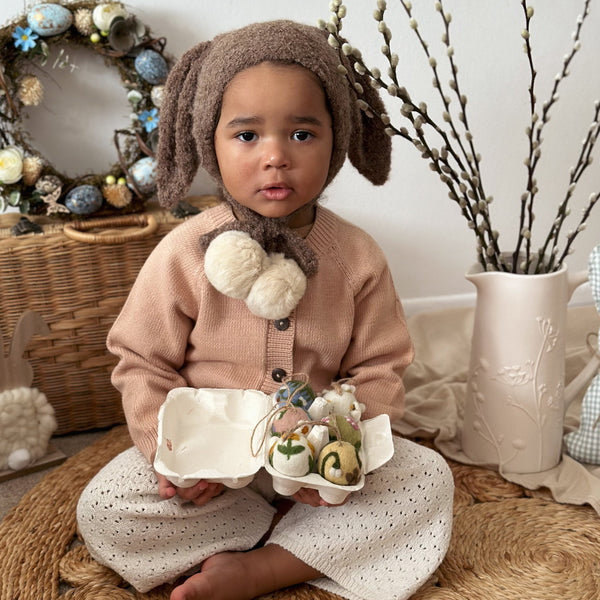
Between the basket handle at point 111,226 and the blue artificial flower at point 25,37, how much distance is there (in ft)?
1.07

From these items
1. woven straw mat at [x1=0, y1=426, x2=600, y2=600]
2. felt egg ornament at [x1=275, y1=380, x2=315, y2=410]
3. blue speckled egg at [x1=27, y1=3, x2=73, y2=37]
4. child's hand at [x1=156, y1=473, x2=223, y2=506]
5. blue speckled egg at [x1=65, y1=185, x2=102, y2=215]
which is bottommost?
woven straw mat at [x1=0, y1=426, x2=600, y2=600]

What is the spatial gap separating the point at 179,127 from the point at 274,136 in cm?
17

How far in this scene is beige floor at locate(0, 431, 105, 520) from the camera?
4.26 ft

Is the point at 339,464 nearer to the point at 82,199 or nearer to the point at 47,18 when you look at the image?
the point at 82,199

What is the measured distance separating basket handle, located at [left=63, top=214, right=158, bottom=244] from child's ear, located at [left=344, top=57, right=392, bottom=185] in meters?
0.43

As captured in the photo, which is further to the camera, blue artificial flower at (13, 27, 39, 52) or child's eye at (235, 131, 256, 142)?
blue artificial flower at (13, 27, 39, 52)

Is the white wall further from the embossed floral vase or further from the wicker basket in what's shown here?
the embossed floral vase

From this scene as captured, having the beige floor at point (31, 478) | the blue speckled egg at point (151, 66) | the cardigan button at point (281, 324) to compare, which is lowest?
the beige floor at point (31, 478)

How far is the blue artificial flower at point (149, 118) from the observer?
147cm

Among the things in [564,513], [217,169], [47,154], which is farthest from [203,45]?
[564,513]

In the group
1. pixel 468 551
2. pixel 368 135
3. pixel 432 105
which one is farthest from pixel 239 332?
pixel 432 105

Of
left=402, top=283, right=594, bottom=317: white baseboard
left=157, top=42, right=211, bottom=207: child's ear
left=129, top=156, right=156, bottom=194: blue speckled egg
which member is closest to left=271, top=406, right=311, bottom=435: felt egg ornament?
left=157, top=42, right=211, bottom=207: child's ear


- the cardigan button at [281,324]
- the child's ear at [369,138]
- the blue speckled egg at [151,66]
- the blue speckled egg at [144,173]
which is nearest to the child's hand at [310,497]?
the cardigan button at [281,324]

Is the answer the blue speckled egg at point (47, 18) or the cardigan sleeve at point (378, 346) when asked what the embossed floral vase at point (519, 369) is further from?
the blue speckled egg at point (47, 18)
